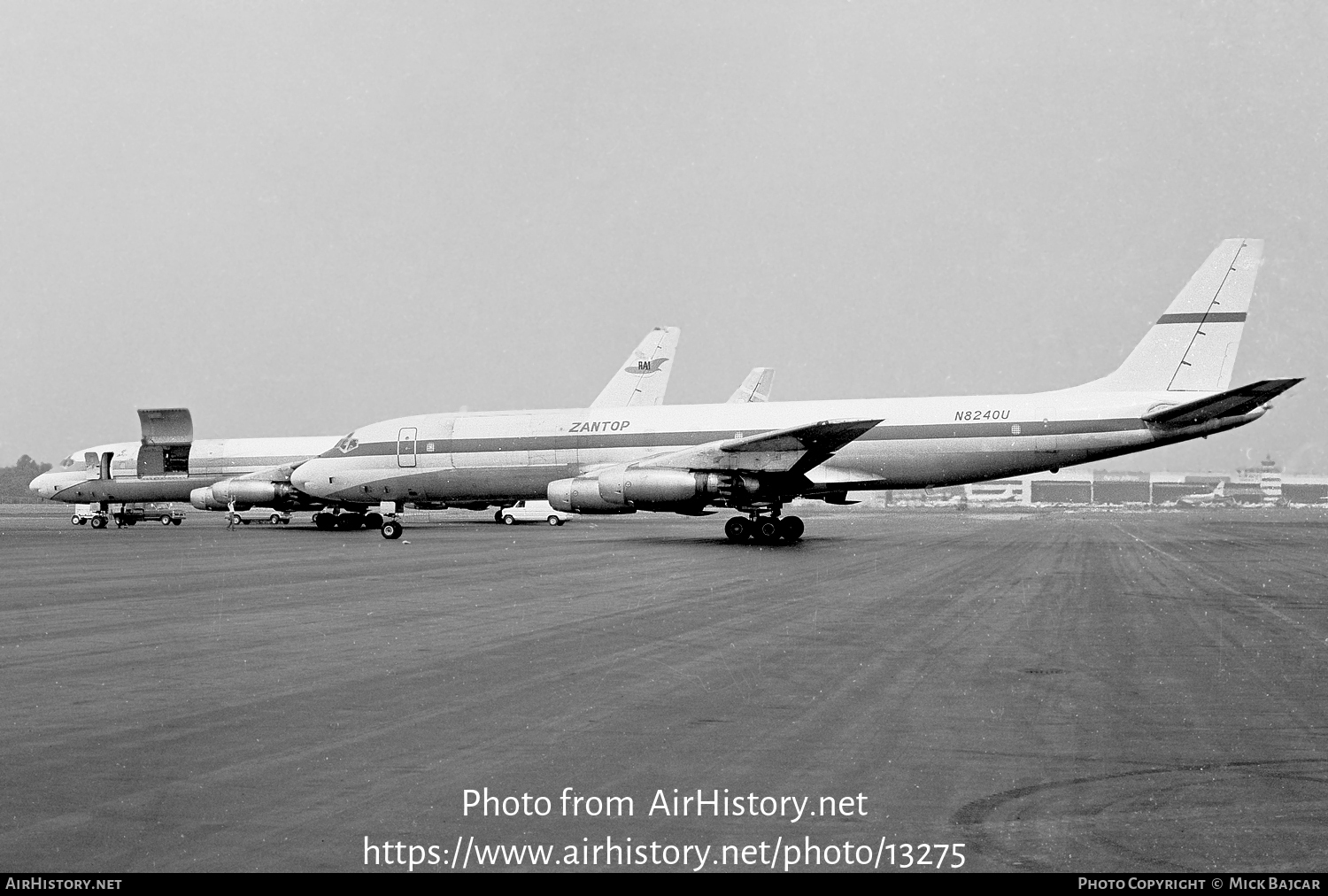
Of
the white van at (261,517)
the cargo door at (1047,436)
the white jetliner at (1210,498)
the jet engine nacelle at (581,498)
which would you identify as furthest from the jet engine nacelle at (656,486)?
the white jetliner at (1210,498)

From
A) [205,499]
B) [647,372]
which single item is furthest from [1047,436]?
[205,499]

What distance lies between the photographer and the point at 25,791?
5637mm

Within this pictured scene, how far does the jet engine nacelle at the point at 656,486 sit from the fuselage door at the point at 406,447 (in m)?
8.65

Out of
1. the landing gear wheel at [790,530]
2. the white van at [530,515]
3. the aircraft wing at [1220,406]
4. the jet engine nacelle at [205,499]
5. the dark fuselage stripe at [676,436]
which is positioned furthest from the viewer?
the white van at [530,515]

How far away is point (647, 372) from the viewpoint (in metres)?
48.7

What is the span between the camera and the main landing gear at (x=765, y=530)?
3018 cm

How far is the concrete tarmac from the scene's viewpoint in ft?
16.1

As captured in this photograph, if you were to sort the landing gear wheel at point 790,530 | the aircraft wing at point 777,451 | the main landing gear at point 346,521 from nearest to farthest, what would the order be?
the aircraft wing at point 777,451 → the landing gear wheel at point 790,530 → the main landing gear at point 346,521

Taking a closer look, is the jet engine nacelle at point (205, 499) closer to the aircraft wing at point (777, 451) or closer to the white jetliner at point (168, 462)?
the white jetliner at point (168, 462)

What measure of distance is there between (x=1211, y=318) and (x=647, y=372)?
23359mm

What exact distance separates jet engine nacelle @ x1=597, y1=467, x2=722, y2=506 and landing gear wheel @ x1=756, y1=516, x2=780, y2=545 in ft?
6.44

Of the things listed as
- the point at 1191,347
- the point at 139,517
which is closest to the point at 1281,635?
the point at 1191,347

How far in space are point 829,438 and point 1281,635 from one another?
17.1m

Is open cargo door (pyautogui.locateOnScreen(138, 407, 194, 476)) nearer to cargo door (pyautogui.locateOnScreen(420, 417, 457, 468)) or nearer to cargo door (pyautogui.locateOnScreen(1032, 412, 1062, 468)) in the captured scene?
cargo door (pyautogui.locateOnScreen(420, 417, 457, 468))
